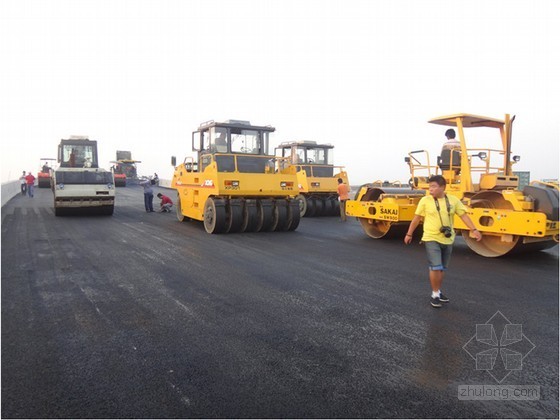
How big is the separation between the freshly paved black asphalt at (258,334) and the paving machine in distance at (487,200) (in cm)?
54

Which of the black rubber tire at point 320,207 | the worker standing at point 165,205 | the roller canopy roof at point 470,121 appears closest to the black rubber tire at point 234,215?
the roller canopy roof at point 470,121

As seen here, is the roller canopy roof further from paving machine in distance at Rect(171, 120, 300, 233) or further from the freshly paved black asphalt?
paving machine in distance at Rect(171, 120, 300, 233)

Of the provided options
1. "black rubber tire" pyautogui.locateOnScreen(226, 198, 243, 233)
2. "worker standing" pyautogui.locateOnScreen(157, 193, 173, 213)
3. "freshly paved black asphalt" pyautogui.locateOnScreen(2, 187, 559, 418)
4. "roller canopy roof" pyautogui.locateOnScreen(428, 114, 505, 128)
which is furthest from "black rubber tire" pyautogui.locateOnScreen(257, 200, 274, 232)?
"worker standing" pyautogui.locateOnScreen(157, 193, 173, 213)

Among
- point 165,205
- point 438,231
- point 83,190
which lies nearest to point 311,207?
point 165,205

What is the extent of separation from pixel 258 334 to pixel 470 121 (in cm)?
713

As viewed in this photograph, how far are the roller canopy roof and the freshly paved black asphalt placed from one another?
2.87 m

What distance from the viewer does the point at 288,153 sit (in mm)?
18844

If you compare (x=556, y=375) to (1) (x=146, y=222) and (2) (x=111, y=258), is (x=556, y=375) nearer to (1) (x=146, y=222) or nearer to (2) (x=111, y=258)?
(2) (x=111, y=258)

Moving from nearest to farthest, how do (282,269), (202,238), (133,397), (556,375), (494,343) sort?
(133,397) → (556,375) → (494,343) → (282,269) → (202,238)

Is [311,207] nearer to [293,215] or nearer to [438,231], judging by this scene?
[293,215]

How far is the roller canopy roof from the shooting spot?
8656mm

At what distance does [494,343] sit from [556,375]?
704mm

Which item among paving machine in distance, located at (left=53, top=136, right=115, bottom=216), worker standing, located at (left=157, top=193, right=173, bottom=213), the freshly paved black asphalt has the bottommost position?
the freshly paved black asphalt

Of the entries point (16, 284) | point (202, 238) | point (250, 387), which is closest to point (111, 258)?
point (16, 284)
